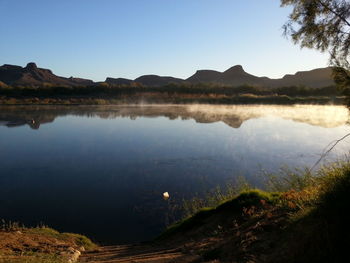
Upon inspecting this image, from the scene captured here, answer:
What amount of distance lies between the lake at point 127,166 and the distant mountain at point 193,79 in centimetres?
10136

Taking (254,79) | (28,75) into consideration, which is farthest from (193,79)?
(28,75)

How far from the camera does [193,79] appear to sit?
19188 cm

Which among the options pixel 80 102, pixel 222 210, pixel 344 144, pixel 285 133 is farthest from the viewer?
pixel 80 102

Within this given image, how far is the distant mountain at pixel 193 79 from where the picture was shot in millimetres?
134500

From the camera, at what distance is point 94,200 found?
9766 mm

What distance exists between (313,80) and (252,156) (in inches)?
6311

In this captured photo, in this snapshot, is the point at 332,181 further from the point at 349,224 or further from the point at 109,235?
the point at 109,235

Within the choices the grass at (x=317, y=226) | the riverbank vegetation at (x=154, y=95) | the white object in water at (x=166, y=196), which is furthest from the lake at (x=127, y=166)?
the riverbank vegetation at (x=154, y=95)

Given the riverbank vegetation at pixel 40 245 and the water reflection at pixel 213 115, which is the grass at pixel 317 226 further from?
the water reflection at pixel 213 115

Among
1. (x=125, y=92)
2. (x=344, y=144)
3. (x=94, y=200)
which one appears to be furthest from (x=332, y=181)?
(x=125, y=92)

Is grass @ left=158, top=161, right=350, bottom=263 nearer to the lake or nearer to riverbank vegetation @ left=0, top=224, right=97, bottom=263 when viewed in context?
riverbank vegetation @ left=0, top=224, right=97, bottom=263

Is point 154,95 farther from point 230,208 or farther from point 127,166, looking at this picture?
point 230,208

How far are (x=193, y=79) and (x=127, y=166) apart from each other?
7185 inches

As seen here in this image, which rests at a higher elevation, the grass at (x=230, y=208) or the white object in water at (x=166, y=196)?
the grass at (x=230, y=208)
